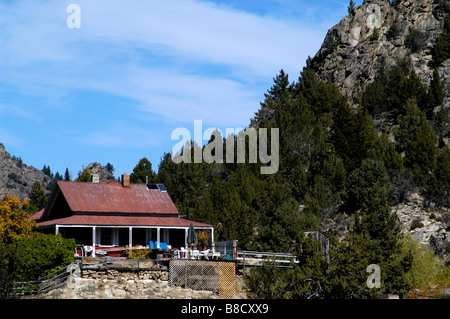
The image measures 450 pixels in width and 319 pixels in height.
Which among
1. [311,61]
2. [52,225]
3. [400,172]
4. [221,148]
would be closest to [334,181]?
[400,172]

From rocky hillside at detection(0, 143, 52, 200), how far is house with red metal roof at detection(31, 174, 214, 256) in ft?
425

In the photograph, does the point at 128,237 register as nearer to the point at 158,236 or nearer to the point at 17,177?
the point at 158,236

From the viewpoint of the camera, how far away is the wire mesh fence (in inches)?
1281

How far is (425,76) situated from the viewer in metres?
88.6

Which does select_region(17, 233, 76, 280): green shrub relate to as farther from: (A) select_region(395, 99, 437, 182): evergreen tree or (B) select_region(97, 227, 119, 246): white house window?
(A) select_region(395, 99, 437, 182): evergreen tree

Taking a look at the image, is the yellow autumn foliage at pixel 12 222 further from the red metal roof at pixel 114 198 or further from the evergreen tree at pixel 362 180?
the evergreen tree at pixel 362 180

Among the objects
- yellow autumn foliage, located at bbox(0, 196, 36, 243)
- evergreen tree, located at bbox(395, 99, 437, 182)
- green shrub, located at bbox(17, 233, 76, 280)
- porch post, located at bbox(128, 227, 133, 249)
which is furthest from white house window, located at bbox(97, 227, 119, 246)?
evergreen tree, located at bbox(395, 99, 437, 182)

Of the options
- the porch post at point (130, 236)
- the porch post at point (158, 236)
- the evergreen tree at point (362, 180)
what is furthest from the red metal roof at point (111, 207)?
the evergreen tree at point (362, 180)

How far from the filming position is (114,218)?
40.3m

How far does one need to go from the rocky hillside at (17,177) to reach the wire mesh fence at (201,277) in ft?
465

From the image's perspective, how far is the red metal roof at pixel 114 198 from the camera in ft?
134

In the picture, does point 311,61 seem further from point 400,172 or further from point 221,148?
point 400,172
